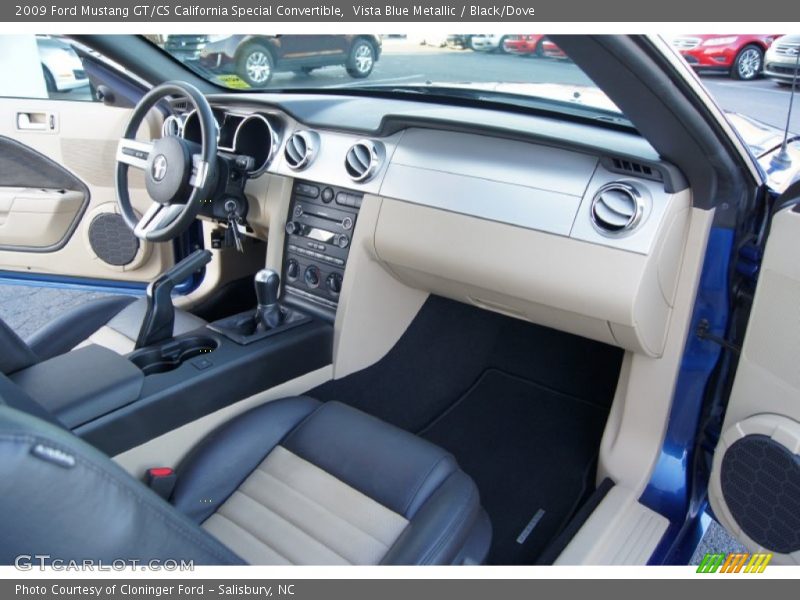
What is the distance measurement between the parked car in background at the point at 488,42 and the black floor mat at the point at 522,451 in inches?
44.4

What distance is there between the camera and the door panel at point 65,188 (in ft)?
8.42

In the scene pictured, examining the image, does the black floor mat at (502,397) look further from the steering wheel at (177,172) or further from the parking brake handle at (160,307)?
the steering wheel at (177,172)

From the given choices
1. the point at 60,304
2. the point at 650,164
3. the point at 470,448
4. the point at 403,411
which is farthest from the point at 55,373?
the point at 60,304

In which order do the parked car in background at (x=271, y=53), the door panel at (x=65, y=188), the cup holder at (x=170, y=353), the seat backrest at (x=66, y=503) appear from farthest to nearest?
the door panel at (x=65, y=188) < the parked car in background at (x=271, y=53) < the cup holder at (x=170, y=353) < the seat backrest at (x=66, y=503)

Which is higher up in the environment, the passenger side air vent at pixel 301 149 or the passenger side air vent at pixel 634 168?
the passenger side air vent at pixel 634 168

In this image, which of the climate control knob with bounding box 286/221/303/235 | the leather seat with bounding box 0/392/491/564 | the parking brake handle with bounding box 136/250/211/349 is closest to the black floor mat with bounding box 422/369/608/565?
the leather seat with bounding box 0/392/491/564

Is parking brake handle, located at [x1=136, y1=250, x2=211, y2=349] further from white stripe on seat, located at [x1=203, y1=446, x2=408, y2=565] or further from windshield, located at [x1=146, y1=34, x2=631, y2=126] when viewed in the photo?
windshield, located at [x1=146, y1=34, x2=631, y2=126]

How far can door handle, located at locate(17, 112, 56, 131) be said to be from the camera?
2.58 m

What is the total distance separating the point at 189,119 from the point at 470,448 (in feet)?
4.64

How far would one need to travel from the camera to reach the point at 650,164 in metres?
1.33


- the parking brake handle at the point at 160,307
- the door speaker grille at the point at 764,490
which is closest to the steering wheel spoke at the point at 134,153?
the parking brake handle at the point at 160,307

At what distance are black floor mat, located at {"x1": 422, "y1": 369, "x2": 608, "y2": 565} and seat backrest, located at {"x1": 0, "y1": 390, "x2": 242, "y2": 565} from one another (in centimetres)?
128

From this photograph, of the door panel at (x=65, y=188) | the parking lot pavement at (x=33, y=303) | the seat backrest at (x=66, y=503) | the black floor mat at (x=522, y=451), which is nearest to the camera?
the seat backrest at (x=66, y=503)

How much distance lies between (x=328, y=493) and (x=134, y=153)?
4.09 feet
